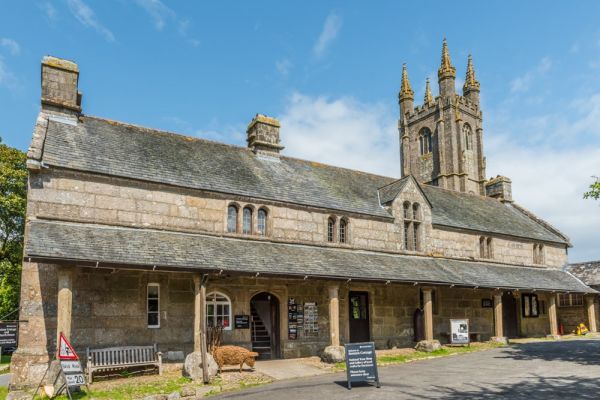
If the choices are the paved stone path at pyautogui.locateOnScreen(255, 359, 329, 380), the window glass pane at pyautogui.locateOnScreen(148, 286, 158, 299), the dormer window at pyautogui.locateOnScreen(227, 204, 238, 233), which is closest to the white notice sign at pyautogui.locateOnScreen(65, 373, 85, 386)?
the window glass pane at pyautogui.locateOnScreen(148, 286, 158, 299)

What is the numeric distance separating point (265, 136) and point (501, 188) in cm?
1886

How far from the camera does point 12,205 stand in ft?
101

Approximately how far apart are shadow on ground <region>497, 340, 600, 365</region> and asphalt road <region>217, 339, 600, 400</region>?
0.03m

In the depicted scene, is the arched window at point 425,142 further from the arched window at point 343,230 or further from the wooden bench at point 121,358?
the wooden bench at point 121,358

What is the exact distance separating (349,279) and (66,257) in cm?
912

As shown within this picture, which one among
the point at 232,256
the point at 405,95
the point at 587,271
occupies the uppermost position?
the point at 405,95

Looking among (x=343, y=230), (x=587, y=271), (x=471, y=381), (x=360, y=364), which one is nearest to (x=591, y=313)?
(x=587, y=271)

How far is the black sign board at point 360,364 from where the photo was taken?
1299 cm

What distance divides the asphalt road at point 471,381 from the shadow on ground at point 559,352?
1.2 inches

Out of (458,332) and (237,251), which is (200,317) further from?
(458,332)

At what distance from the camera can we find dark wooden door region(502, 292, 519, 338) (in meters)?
26.9

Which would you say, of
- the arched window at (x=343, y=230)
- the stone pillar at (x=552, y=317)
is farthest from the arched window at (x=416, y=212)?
the stone pillar at (x=552, y=317)

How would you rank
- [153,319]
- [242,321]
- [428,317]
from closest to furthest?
[153,319], [242,321], [428,317]

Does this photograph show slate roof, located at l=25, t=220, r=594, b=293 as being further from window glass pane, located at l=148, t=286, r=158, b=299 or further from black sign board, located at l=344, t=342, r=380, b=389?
black sign board, located at l=344, t=342, r=380, b=389
